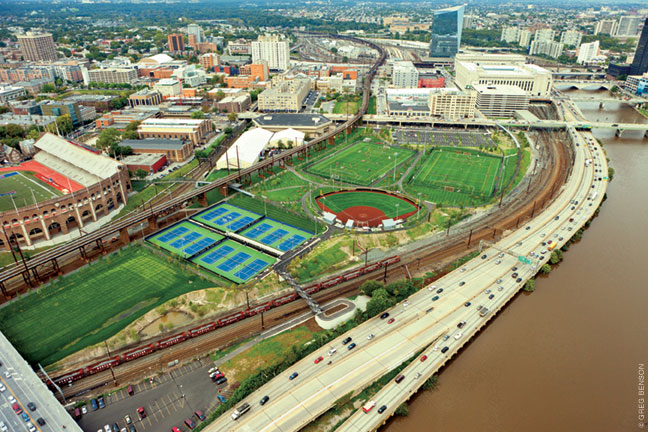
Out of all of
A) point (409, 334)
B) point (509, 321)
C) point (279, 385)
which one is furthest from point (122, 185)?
point (509, 321)

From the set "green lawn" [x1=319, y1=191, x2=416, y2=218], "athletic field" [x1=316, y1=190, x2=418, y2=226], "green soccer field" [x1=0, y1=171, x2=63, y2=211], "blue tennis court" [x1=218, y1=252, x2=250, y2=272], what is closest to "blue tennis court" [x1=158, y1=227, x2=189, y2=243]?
"blue tennis court" [x1=218, y1=252, x2=250, y2=272]

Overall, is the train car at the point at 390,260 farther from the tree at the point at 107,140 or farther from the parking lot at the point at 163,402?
the tree at the point at 107,140

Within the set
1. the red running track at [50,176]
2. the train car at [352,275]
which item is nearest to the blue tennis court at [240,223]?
the train car at [352,275]

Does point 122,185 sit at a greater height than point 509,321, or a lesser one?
greater

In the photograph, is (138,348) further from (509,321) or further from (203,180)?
(203,180)

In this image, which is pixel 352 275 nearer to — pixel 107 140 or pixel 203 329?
pixel 203 329

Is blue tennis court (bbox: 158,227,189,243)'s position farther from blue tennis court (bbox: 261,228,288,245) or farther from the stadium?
the stadium
